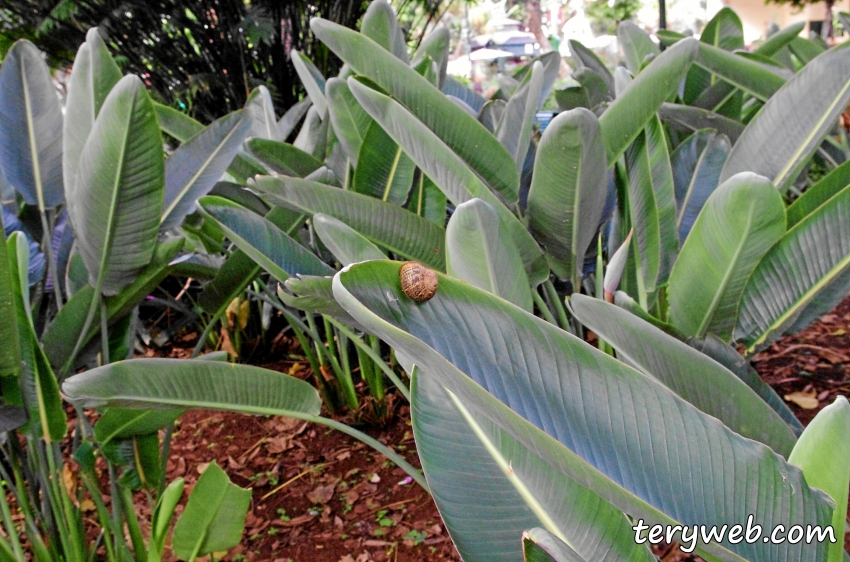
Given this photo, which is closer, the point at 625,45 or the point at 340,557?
the point at 340,557

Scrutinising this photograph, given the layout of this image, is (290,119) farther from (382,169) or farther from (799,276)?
(799,276)

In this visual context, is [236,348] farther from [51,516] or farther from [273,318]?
[51,516]

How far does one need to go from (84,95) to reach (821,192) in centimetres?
124

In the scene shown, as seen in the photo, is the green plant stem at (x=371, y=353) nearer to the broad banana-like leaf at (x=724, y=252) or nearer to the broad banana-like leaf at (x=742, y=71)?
the broad banana-like leaf at (x=724, y=252)

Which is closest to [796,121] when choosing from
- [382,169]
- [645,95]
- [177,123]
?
[645,95]

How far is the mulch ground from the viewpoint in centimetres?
125

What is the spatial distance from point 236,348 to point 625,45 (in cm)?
152

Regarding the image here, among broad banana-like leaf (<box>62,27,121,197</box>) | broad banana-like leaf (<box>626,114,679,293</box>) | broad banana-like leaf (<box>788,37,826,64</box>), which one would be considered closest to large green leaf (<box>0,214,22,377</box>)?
broad banana-like leaf (<box>62,27,121,197</box>)

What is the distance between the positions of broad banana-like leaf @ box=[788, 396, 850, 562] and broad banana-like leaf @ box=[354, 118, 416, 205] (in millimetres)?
839

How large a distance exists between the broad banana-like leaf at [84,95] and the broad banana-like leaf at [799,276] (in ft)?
3.57

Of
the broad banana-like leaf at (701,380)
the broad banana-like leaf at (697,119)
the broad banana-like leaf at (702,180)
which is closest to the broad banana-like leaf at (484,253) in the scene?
the broad banana-like leaf at (701,380)

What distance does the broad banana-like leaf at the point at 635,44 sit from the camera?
161cm

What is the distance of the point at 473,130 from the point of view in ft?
3.27

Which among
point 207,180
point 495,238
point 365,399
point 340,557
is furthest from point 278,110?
point 495,238
